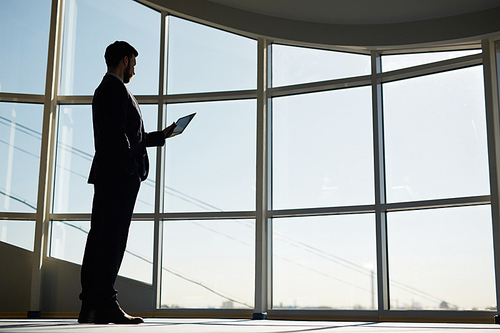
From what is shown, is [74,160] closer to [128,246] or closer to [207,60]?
[128,246]

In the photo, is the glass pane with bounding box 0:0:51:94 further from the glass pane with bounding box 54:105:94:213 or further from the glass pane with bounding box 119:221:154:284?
the glass pane with bounding box 119:221:154:284

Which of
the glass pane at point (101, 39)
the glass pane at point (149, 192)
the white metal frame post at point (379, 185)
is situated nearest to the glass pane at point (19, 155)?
the glass pane at point (101, 39)

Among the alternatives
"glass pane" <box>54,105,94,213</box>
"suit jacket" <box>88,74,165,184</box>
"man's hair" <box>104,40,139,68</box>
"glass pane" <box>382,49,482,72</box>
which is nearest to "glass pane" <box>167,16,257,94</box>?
"glass pane" <box>54,105,94,213</box>

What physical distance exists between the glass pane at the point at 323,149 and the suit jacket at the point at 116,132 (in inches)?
130

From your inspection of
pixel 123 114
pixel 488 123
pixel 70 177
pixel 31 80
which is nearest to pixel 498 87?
pixel 488 123

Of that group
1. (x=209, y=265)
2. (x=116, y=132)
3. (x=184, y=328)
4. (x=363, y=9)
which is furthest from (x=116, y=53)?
(x=209, y=265)

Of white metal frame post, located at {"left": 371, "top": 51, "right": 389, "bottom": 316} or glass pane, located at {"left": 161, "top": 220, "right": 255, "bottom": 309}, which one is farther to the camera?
glass pane, located at {"left": 161, "top": 220, "right": 255, "bottom": 309}

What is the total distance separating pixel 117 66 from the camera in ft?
8.79

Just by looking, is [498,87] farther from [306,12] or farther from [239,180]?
[239,180]

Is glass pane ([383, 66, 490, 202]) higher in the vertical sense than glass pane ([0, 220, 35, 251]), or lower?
higher

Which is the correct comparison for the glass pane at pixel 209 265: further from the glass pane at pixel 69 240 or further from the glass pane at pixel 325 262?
the glass pane at pixel 69 240

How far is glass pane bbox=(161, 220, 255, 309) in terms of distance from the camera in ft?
18.6

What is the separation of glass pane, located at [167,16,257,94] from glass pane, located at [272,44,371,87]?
278mm

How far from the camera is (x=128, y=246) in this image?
19.3 ft
